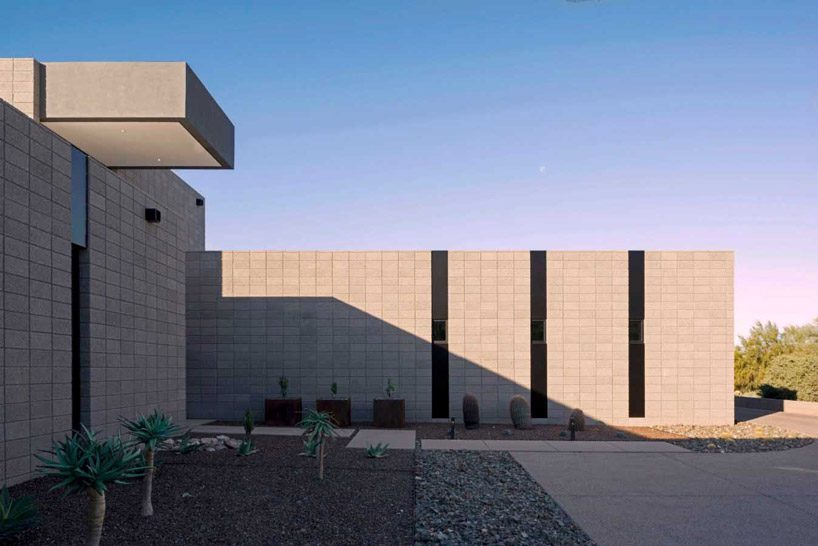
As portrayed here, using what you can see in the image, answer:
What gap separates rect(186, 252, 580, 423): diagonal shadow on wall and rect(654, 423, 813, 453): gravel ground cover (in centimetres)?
387

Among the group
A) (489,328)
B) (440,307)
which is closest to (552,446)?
(489,328)

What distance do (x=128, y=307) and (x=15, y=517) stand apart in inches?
304

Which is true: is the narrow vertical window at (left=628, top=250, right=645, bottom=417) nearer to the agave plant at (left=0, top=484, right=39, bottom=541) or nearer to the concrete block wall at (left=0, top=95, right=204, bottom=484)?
the concrete block wall at (left=0, top=95, right=204, bottom=484)

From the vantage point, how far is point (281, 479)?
1094 cm

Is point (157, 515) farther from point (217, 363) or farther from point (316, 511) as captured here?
point (217, 363)

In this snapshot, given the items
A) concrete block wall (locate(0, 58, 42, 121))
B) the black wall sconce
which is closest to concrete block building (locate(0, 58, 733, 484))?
the black wall sconce

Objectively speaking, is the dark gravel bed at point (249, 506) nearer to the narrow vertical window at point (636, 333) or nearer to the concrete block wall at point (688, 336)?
the narrow vertical window at point (636, 333)

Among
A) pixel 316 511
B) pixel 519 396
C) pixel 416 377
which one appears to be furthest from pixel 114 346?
pixel 519 396

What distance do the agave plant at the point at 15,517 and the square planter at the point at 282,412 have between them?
12.2 meters

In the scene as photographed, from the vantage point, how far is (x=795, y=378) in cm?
2773

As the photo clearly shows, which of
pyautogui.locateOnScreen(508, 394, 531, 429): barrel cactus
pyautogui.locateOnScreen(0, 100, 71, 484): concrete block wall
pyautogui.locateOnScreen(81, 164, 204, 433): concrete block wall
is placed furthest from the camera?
pyautogui.locateOnScreen(508, 394, 531, 429): barrel cactus

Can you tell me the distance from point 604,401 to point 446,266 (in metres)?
6.83

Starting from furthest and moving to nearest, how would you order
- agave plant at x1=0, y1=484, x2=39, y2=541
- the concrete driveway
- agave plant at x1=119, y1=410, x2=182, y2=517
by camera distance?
the concrete driveway → agave plant at x1=119, y1=410, x2=182, y2=517 → agave plant at x1=0, y1=484, x2=39, y2=541

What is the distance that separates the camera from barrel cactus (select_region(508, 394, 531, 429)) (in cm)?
1984
